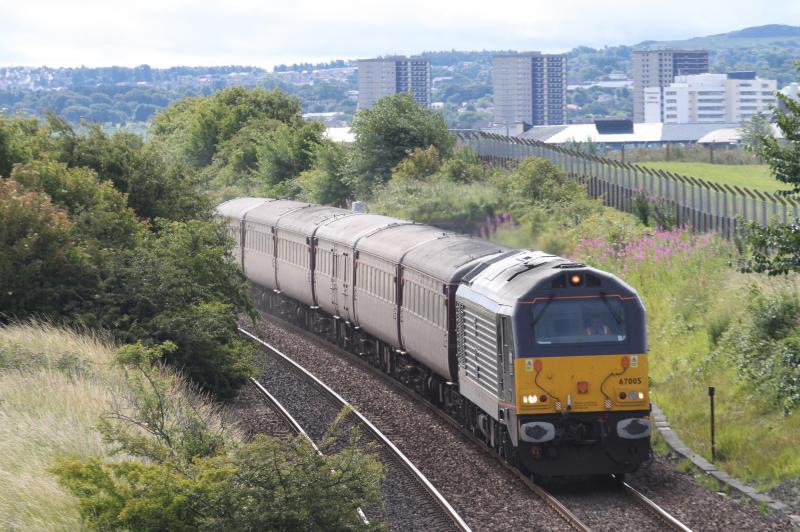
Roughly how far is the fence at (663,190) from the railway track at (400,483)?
28.2ft

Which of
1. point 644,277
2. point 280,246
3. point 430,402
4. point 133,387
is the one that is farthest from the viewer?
point 280,246

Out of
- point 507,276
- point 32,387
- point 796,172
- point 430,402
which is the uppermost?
point 796,172

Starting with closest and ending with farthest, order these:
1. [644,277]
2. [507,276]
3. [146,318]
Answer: [507,276], [146,318], [644,277]

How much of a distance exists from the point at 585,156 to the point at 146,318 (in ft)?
91.6

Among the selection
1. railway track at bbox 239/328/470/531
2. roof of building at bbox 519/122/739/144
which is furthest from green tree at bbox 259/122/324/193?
roof of building at bbox 519/122/739/144

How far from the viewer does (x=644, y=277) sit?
3120 cm

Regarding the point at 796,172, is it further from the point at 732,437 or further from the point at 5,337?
the point at 5,337

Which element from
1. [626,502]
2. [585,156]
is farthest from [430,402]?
Result: [585,156]

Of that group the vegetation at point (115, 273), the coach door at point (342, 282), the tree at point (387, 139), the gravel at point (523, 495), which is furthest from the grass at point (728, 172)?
the gravel at point (523, 495)

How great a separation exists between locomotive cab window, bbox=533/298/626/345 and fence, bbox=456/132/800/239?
23.9 feet

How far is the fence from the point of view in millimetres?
31578

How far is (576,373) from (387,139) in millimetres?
41623

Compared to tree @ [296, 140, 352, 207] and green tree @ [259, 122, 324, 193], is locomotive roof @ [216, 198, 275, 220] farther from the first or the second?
green tree @ [259, 122, 324, 193]

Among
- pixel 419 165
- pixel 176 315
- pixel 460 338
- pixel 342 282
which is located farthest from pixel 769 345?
pixel 419 165
